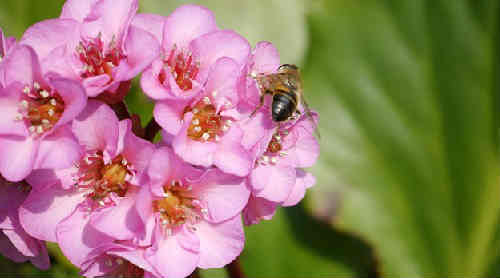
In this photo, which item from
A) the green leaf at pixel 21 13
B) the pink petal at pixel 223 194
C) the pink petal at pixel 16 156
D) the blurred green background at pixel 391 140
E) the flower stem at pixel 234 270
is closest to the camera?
the pink petal at pixel 16 156

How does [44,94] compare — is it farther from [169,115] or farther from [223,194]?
[223,194]

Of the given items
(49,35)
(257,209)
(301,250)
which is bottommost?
(301,250)

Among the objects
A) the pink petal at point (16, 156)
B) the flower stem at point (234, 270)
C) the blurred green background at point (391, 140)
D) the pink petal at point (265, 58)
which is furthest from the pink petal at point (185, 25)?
the blurred green background at point (391, 140)

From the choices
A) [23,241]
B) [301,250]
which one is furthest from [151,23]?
[301,250]

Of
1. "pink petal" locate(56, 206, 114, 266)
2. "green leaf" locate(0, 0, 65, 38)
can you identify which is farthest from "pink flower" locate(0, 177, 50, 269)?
"green leaf" locate(0, 0, 65, 38)

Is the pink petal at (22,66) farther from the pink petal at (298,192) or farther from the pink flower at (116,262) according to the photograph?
the pink petal at (298,192)

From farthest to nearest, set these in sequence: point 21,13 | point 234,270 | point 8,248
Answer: point 21,13, point 234,270, point 8,248

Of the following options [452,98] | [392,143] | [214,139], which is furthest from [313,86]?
[214,139]

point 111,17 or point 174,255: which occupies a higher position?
point 111,17

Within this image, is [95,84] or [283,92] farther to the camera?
[283,92]
